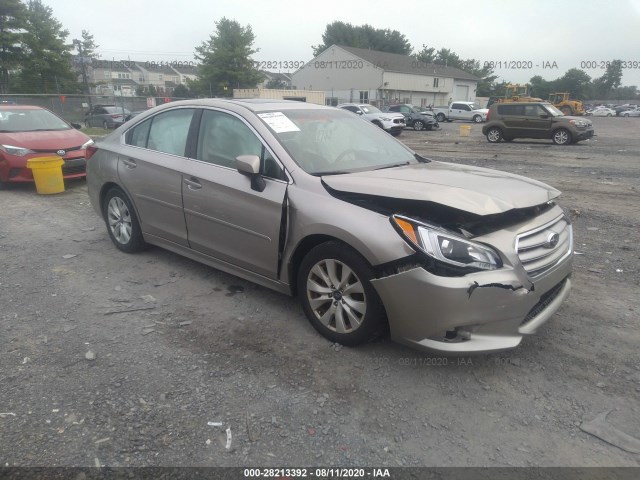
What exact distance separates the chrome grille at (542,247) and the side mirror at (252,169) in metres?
1.83

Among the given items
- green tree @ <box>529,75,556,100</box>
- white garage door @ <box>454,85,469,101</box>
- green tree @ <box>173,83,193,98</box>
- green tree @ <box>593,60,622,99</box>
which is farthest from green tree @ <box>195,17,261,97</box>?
green tree @ <box>593,60,622,99</box>

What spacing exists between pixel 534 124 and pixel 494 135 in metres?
1.75

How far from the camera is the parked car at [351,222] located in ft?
9.03

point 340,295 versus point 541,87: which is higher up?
point 541,87

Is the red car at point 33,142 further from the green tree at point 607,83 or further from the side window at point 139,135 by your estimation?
the green tree at point 607,83

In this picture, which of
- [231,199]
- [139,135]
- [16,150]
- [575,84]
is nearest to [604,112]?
[575,84]

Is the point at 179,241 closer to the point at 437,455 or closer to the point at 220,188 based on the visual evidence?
the point at 220,188

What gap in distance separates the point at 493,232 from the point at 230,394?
188cm

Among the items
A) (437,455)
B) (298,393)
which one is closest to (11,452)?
(298,393)

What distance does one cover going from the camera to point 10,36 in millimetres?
32812

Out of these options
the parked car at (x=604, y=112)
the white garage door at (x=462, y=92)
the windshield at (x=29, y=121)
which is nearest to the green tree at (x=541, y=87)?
the white garage door at (x=462, y=92)

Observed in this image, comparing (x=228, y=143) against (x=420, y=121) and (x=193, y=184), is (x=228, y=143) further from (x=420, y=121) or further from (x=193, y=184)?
(x=420, y=121)

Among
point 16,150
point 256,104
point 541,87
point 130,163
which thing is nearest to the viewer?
point 256,104

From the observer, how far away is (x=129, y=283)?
4.45 meters
